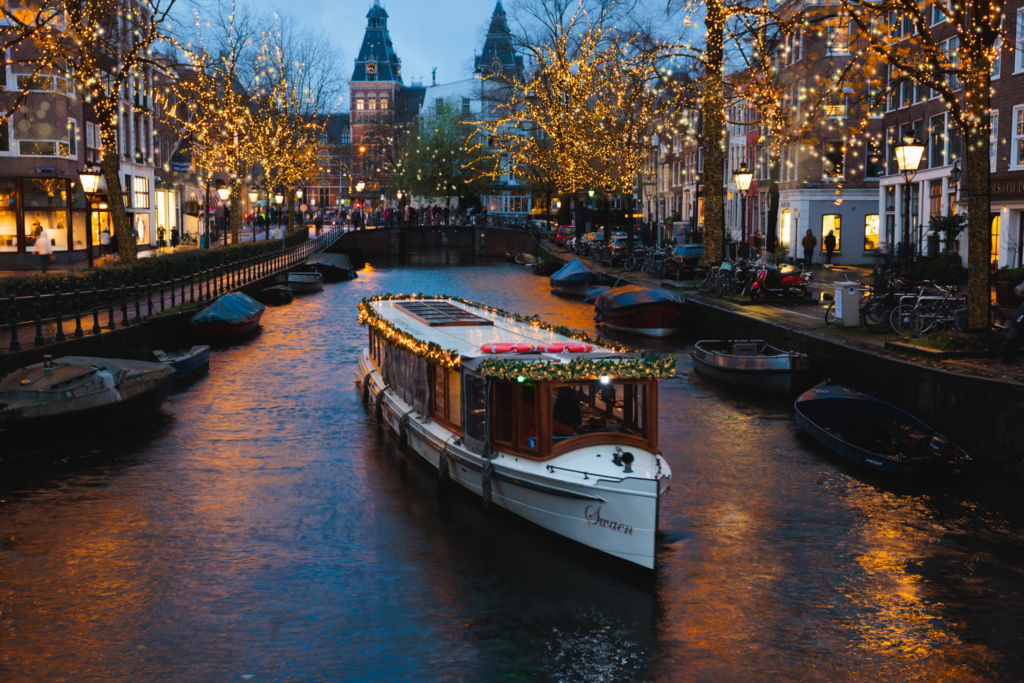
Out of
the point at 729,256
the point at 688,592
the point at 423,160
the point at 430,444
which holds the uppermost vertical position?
the point at 423,160

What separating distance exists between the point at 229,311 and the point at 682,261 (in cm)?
1947

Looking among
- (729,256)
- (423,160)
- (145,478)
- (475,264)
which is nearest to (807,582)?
(145,478)

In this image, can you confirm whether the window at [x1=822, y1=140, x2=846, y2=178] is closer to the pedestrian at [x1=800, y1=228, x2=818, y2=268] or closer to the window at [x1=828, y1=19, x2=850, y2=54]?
the pedestrian at [x1=800, y1=228, x2=818, y2=268]

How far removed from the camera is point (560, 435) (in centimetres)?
1376

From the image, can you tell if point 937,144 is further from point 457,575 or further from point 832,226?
point 457,575

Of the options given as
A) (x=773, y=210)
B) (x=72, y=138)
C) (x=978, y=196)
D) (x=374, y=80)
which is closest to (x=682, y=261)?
(x=773, y=210)

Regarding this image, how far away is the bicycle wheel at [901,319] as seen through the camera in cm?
2259

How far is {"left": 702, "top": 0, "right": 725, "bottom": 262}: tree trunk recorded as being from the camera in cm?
3494

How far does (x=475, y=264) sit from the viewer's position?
78.5m

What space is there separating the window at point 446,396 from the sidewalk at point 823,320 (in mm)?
8737

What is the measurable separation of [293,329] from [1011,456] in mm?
26244

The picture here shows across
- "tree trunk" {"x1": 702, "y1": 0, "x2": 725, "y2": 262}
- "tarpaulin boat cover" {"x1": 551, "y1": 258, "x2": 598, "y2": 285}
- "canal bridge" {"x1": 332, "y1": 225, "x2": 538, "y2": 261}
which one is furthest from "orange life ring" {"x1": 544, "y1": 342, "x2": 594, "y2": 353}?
"canal bridge" {"x1": 332, "y1": 225, "x2": 538, "y2": 261}

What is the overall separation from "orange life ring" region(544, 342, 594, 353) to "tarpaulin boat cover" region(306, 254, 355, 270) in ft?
153

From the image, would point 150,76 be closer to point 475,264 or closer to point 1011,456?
point 475,264
